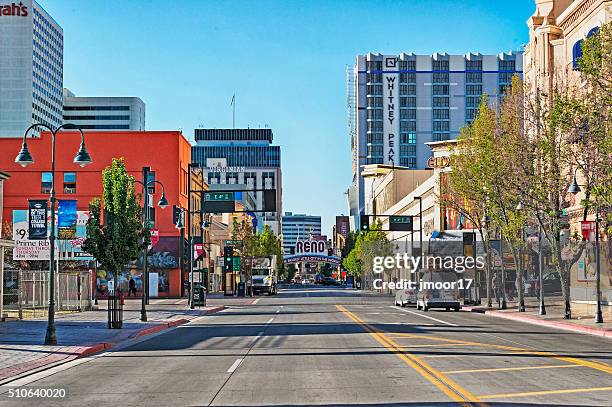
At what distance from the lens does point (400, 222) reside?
251ft

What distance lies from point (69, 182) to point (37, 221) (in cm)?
4716

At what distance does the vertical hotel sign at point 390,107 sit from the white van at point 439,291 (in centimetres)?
14211

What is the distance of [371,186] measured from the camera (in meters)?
181

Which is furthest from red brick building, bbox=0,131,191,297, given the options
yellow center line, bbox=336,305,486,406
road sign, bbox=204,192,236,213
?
yellow center line, bbox=336,305,486,406

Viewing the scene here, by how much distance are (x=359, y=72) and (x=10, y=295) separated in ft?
507

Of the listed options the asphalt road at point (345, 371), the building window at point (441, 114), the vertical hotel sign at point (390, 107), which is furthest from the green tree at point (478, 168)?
the building window at point (441, 114)

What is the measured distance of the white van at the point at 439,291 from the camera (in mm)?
51062

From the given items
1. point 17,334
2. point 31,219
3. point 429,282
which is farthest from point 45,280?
point 429,282

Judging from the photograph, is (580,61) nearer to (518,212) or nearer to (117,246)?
(518,212)

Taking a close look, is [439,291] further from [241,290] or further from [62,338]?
[241,290]

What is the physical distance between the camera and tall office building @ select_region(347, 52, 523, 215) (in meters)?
192

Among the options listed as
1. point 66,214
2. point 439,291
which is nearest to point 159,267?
point 439,291

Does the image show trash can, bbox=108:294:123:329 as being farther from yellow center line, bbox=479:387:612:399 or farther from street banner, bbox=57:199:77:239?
yellow center line, bbox=479:387:612:399

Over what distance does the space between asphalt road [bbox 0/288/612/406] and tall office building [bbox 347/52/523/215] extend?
163973 mm
